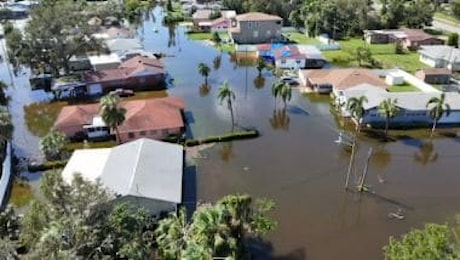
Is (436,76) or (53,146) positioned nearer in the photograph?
(53,146)

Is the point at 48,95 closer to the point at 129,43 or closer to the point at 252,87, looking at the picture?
the point at 129,43

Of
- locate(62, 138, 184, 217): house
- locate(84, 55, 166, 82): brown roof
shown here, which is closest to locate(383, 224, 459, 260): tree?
locate(62, 138, 184, 217): house

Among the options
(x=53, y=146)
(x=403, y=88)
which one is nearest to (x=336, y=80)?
(x=403, y=88)

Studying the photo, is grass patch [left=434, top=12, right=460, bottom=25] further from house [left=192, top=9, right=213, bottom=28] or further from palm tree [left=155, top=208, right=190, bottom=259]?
palm tree [left=155, top=208, right=190, bottom=259]

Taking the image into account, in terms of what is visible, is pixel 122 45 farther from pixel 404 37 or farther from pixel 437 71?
pixel 404 37

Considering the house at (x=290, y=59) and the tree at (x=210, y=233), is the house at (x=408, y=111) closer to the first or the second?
the house at (x=290, y=59)

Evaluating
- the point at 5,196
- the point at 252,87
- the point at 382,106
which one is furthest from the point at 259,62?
the point at 5,196
